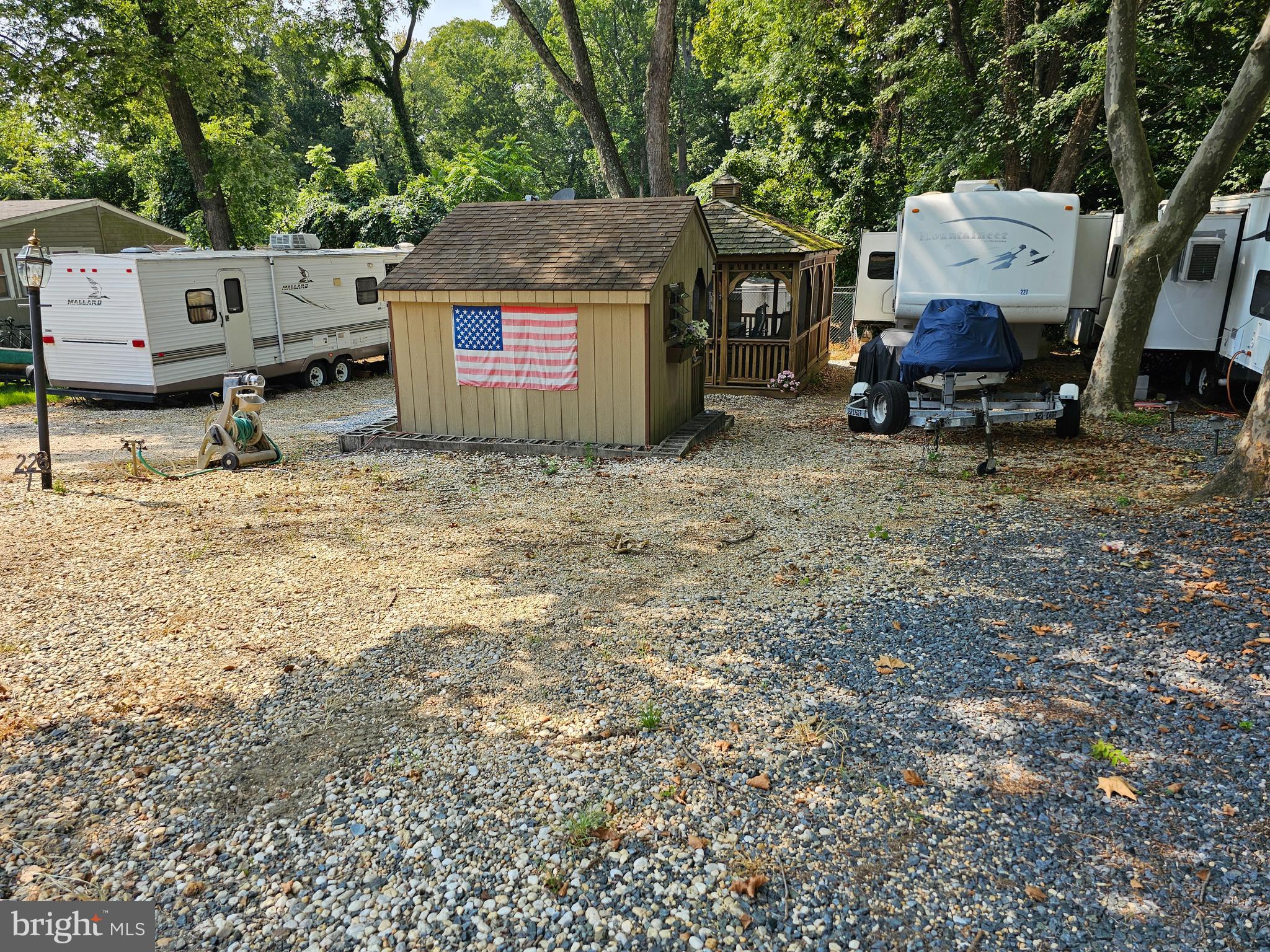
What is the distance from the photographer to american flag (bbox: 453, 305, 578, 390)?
33.9ft

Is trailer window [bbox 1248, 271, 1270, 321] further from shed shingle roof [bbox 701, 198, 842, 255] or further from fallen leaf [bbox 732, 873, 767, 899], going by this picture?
fallen leaf [bbox 732, 873, 767, 899]

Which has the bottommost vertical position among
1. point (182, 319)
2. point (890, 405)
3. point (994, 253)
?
point (890, 405)

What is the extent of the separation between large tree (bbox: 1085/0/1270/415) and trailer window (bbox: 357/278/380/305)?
13450 mm

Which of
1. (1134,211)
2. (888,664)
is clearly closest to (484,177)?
(1134,211)

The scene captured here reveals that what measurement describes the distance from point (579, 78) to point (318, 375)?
769 centimetres

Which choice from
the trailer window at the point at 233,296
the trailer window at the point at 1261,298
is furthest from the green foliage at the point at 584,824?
the trailer window at the point at 233,296

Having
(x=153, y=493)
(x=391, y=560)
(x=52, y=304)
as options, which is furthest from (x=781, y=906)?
(x=52, y=304)

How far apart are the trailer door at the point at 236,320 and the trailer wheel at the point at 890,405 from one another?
1088 cm

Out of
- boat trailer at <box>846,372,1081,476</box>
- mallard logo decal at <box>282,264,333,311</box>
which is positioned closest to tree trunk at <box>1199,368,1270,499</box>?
boat trailer at <box>846,372,1081,476</box>

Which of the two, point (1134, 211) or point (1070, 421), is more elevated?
point (1134, 211)

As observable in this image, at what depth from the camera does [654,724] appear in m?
4.30

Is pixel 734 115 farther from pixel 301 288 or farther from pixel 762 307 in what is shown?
pixel 301 288

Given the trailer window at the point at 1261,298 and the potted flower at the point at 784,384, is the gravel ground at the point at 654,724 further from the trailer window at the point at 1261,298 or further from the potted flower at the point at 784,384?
the potted flower at the point at 784,384

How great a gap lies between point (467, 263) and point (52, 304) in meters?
7.84
